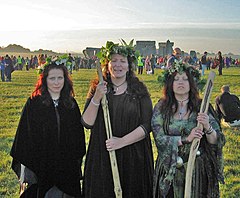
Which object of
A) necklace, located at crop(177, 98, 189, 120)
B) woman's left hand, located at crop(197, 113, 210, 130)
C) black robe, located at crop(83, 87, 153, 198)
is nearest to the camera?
woman's left hand, located at crop(197, 113, 210, 130)

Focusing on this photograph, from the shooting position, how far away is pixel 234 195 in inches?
259

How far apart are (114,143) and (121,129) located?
220mm

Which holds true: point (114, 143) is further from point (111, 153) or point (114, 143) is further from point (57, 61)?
point (57, 61)

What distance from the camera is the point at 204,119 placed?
4.09m

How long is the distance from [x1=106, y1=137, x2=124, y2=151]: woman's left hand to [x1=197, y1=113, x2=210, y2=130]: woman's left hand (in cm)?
90

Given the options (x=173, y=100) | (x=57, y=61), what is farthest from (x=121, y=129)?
(x=57, y=61)

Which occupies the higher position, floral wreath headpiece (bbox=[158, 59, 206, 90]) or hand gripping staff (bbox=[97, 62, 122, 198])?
floral wreath headpiece (bbox=[158, 59, 206, 90])

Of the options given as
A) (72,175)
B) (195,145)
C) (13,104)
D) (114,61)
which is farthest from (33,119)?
(13,104)

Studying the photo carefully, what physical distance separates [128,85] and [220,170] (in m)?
1.35

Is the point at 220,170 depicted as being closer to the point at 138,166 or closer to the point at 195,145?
the point at 195,145

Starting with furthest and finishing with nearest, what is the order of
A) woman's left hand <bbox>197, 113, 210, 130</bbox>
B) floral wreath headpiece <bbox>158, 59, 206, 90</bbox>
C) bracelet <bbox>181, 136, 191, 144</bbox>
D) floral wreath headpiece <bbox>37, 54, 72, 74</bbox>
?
floral wreath headpiece <bbox>37, 54, 72, 74</bbox>, floral wreath headpiece <bbox>158, 59, 206, 90</bbox>, bracelet <bbox>181, 136, 191, 144</bbox>, woman's left hand <bbox>197, 113, 210, 130</bbox>

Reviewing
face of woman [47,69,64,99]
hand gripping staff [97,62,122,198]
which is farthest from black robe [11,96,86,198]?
hand gripping staff [97,62,122,198]

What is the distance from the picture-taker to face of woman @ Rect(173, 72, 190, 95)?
4.39 meters

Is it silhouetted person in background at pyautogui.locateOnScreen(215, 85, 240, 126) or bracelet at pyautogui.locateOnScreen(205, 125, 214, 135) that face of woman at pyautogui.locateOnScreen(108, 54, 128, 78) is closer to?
bracelet at pyautogui.locateOnScreen(205, 125, 214, 135)
